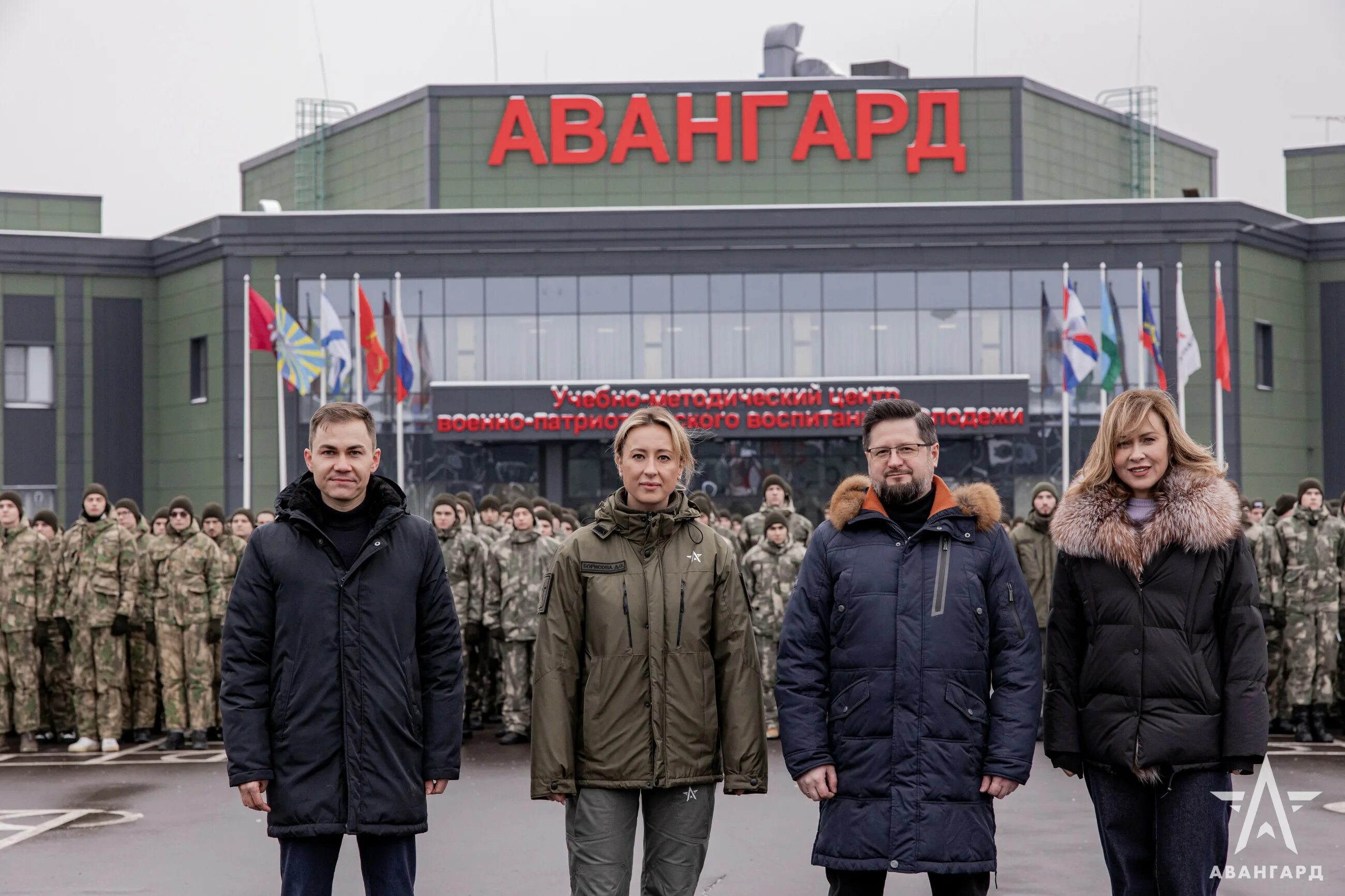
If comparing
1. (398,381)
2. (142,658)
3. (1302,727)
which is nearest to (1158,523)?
(1302,727)

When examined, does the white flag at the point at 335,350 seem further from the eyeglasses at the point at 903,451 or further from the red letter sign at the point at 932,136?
the eyeglasses at the point at 903,451

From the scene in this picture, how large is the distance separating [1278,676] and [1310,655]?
0.38m

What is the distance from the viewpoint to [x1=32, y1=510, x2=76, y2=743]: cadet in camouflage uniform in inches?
539

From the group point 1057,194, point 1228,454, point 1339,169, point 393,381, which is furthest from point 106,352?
point 1339,169

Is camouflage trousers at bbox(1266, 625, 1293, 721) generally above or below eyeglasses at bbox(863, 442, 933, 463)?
below

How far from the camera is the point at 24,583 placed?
525 inches

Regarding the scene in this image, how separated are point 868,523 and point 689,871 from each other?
4.41 feet

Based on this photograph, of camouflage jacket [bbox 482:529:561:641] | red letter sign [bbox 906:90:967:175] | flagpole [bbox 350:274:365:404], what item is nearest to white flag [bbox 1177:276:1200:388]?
red letter sign [bbox 906:90:967:175]

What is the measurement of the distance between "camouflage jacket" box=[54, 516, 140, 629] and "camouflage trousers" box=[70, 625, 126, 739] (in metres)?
0.17

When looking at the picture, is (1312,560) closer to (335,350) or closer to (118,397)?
(335,350)

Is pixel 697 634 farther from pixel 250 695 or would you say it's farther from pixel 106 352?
pixel 106 352

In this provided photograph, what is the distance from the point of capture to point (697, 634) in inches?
200

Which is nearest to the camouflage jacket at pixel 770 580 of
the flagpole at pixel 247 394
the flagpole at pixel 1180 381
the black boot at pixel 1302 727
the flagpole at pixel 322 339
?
the black boot at pixel 1302 727

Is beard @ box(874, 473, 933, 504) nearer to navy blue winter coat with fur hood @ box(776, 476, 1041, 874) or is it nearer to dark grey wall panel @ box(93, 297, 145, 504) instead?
navy blue winter coat with fur hood @ box(776, 476, 1041, 874)
